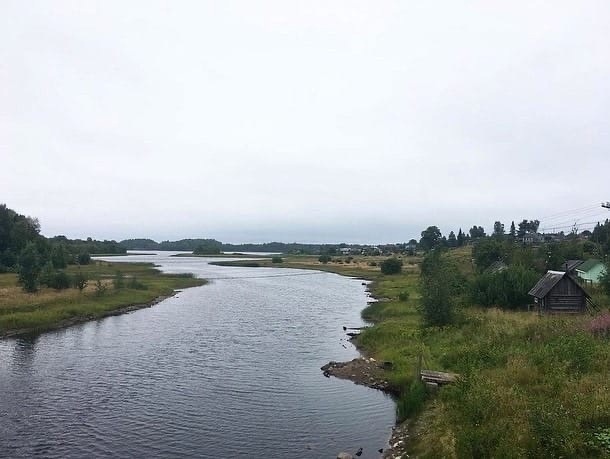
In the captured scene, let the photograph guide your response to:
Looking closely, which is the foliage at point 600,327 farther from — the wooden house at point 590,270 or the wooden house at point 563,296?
the wooden house at point 590,270

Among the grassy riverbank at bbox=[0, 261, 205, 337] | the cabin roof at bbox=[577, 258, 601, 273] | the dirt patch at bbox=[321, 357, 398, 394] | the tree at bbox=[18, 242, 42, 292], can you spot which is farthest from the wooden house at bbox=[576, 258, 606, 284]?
the tree at bbox=[18, 242, 42, 292]

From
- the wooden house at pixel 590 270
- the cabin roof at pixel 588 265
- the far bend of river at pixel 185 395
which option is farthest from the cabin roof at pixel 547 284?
the cabin roof at pixel 588 265

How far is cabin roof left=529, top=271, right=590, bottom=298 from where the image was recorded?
44.9 metres

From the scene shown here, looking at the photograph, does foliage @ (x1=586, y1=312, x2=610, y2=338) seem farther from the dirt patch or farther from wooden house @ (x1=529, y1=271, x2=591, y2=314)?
wooden house @ (x1=529, y1=271, x2=591, y2=314)

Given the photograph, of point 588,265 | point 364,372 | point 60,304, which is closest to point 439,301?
point 364,372

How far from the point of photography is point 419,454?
66.0ft

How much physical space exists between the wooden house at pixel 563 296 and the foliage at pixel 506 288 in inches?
223

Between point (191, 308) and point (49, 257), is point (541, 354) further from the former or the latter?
point (49, 257)

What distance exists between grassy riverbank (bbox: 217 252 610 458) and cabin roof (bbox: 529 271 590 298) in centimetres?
786

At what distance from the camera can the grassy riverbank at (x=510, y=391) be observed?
15727 mm

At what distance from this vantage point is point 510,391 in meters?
20.2

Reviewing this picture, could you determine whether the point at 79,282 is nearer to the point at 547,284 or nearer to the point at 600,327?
the point at 547,284

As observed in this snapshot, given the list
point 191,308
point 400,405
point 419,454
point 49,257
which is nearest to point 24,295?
point 191,308

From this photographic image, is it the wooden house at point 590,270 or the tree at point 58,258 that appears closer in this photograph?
the wooden house at point 590,270
